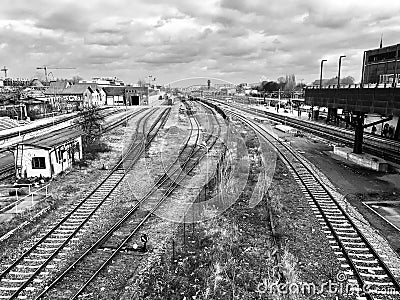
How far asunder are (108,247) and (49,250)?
2.14 m

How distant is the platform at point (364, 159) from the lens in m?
25.5

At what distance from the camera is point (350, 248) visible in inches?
509

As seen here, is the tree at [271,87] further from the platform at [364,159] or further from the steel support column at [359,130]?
the steel support column at [359,130]

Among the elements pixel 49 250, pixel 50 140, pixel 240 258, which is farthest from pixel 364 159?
pixel 50 140

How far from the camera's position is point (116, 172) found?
24516 millimetres

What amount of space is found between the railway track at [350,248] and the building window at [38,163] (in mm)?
16617

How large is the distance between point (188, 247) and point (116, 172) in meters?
12.8

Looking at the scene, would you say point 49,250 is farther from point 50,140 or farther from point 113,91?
point 113,91

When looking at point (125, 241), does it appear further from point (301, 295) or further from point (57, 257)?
point (301, 295)

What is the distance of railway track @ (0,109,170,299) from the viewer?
1061 cm

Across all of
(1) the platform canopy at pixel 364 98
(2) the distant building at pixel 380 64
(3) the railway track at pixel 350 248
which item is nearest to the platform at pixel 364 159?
(1) the platform canopy at pixel 364 98

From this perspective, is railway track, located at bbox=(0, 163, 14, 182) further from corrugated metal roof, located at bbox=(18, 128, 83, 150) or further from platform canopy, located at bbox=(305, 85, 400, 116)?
platform canopy, located at bbox=(305, 85, 400, 116)

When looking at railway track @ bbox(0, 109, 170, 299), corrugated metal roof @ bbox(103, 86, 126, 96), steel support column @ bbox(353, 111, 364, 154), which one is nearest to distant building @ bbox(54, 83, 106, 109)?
corrugated metal roof @ bbox(103, 86, 126, 96)

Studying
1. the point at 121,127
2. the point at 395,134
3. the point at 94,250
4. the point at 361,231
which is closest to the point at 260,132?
the point at 395,134
